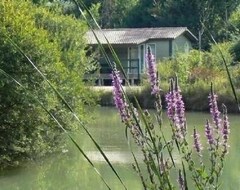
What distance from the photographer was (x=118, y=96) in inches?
84.6

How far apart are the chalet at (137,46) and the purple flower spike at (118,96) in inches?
1042

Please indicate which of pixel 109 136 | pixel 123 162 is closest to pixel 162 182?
pixel 123 162

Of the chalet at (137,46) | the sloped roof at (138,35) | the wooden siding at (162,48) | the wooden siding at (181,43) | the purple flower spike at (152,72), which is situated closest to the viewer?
the purple flower spike at (152,72)

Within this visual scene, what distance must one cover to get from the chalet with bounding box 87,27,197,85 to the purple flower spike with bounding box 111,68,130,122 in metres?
26.5

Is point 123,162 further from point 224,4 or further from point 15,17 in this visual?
point 224,4

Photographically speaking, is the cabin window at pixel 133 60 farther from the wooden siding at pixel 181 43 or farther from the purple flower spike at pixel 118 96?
the purple flower spike at pixel 118 96

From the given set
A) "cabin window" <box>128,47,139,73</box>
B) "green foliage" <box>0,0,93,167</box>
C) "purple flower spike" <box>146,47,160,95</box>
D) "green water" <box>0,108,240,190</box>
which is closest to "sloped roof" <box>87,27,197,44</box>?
"cabin window" <box>128,47,139,73</box>

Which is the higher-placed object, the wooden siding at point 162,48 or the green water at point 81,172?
the wooden siding at point 162,48

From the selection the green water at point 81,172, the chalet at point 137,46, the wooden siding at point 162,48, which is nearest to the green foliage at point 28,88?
the green water at point 81,172

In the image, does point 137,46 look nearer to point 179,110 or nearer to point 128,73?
point 128,73

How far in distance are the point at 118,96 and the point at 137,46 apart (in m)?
29.1

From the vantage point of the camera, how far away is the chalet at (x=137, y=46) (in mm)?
29578

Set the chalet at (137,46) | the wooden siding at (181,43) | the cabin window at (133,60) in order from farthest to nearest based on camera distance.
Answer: the wooden siding at (181,43), the cabin window at (133,60), the chalet at (137,46)

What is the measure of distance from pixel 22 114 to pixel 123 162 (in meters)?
1.97
